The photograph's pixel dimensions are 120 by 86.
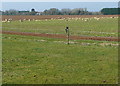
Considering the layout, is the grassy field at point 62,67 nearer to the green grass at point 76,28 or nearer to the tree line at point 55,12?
the green grass at point 76,28

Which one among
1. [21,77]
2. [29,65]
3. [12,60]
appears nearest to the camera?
[21,77]

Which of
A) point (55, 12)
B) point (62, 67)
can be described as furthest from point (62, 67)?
point (55, 12)

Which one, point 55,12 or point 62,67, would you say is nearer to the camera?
point 62,67

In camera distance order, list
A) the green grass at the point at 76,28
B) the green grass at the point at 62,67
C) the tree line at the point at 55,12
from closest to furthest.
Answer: the green grass at the point at 62,67 < the green grass at the point at 76,28 < the tree line at the point at 55,12

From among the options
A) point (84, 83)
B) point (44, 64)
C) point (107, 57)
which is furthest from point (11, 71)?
point (107, 57)

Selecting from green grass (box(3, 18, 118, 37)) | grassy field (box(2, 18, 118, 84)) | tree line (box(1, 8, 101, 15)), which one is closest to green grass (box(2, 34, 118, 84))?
grassy field (box(2, 18, 118, 84))

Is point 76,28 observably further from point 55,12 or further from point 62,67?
point 55,12

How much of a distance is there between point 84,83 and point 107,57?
21.7ft

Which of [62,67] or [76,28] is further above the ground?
[62,67]

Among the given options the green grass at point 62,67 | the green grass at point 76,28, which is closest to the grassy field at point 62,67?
the green grass at point 62,67

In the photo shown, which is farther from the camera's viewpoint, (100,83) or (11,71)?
(11,71)

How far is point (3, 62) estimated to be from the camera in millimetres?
16203

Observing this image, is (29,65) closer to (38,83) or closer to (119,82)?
(38,83)

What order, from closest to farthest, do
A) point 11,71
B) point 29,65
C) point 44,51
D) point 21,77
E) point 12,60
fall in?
point 21,77 < point 11,71 < point 29,65 < point 12,60 < point 44,51
